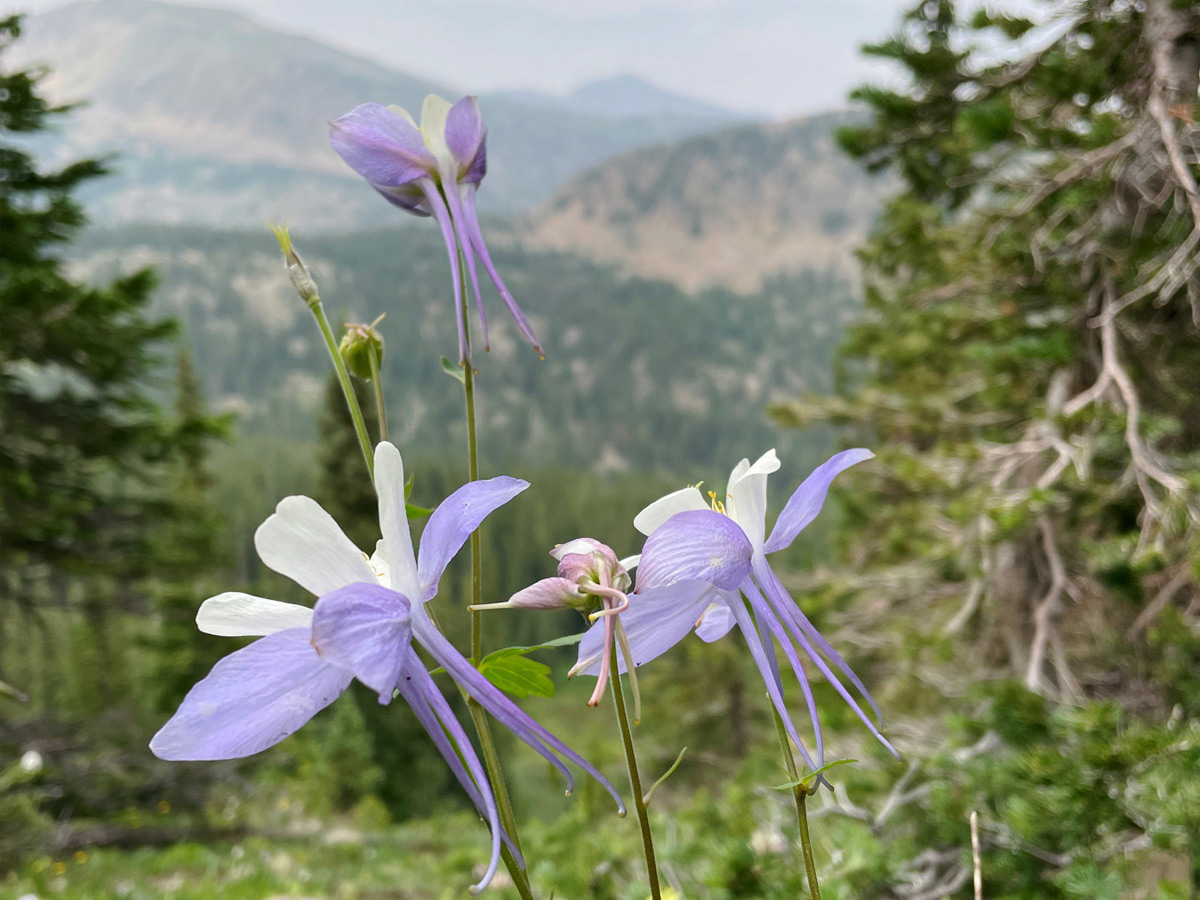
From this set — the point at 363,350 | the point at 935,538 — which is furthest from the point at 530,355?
the point at 363,350

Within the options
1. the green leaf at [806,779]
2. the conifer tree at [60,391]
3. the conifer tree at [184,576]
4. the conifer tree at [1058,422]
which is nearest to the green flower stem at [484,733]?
the green leaf at [806,779]

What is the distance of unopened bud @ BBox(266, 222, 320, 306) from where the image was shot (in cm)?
85

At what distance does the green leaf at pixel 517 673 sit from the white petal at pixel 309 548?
0.15 m

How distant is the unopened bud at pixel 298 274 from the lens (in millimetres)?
855

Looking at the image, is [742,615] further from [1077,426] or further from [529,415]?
[529,415]

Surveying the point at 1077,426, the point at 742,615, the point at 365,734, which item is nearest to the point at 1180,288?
the point at 1077,426

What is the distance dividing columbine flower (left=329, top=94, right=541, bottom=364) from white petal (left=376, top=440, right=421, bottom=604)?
301mm

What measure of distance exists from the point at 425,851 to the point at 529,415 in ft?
517

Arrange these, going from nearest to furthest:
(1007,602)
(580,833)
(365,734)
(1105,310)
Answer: (580,833), (1105,310), (1007,602), (365,734)

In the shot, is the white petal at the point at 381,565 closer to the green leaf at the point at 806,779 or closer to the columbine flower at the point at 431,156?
the columbine flower at the point at 431,156

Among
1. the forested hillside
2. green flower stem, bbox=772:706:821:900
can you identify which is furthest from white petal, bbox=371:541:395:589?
the forested hillside

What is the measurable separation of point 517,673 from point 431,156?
0.61m

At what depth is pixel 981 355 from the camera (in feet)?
12.9

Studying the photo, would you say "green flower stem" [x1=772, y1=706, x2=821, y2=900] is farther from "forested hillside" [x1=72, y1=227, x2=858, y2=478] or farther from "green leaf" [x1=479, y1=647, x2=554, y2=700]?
"forested hillside" [x1=72, y1=227, x2=858, y2=478]
